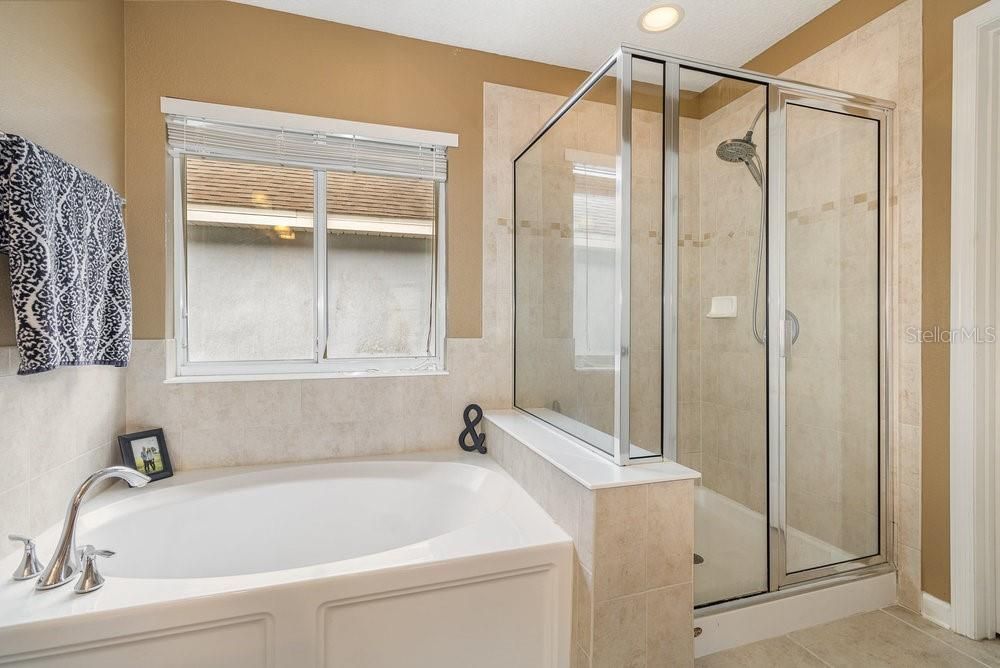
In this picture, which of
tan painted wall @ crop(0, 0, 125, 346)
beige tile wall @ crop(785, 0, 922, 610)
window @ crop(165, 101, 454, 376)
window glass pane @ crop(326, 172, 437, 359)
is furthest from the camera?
window glass pane @ crop(326, 172, 437, 359)

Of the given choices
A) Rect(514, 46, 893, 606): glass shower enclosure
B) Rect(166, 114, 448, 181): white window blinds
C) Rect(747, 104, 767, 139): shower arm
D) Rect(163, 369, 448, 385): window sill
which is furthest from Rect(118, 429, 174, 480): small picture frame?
Rect(747, 104, 767, 139): shower arm

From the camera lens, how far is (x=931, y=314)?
1.77m

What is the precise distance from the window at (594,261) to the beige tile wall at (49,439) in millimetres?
1770

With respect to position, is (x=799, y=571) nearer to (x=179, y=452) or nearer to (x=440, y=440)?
(x=440, y=440)

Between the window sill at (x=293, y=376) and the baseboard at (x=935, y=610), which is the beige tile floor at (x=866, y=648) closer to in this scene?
the baseboard at (x=935, y=610)

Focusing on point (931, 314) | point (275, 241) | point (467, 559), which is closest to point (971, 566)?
point (931, 314)

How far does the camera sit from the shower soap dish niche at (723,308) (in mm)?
1731

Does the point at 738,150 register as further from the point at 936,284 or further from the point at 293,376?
the point at 293,376

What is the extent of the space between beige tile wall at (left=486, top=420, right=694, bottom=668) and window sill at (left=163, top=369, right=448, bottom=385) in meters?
1.10

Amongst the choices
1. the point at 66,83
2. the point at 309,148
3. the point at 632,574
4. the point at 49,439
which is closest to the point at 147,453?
the point at 49,439

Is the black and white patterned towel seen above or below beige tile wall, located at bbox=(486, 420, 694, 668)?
above

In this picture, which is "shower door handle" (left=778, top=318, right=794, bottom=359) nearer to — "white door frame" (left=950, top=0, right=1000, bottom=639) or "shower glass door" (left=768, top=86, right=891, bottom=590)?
"shower glass door" (left=768, top=86, right=891, bottom=590)

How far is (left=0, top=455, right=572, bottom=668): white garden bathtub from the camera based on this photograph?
3.70ft

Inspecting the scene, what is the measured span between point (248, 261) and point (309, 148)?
23.6 inches
